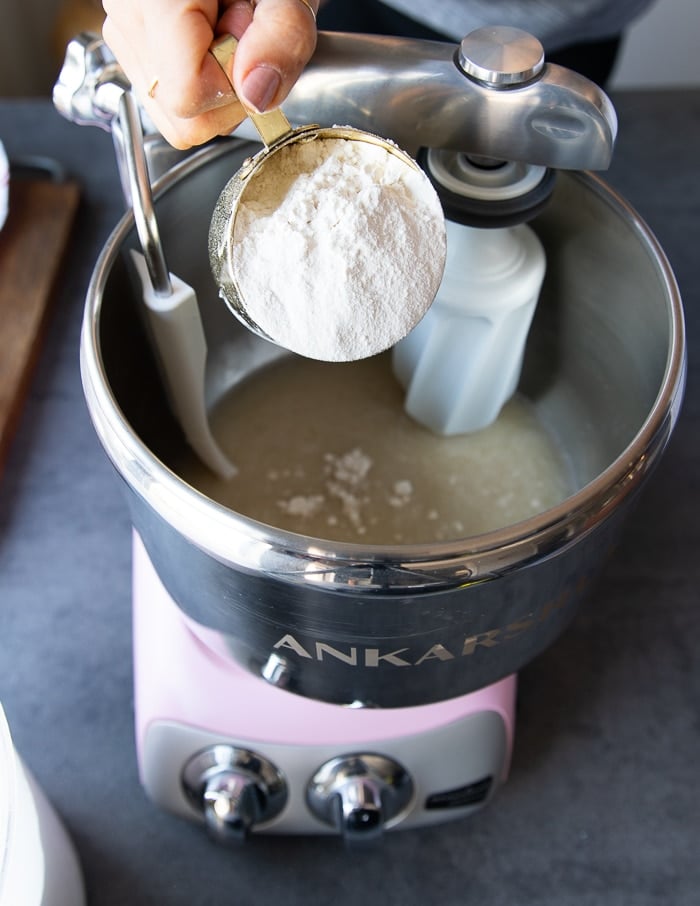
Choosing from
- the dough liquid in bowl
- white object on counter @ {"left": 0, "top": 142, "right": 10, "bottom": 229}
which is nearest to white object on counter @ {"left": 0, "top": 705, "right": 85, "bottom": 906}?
the dough liquid in bowl

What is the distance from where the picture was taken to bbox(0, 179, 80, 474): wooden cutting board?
0.67 m

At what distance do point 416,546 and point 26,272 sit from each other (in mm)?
506

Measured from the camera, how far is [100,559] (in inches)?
24.9

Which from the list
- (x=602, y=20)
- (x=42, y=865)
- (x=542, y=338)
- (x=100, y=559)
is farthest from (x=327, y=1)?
(x=42, y=865)

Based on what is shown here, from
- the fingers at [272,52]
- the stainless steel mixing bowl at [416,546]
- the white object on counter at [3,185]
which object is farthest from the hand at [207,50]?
the white object on counter at [3,185]

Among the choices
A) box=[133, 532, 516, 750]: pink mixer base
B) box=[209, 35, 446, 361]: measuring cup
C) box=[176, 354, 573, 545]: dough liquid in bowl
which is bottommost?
box=[133, 532, 516, 750]: pink mixer base

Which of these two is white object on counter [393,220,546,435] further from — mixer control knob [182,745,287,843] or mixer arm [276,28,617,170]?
mixer control knob [182,745,287,843]

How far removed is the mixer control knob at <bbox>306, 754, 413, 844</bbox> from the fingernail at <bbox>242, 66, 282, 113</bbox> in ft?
1.12

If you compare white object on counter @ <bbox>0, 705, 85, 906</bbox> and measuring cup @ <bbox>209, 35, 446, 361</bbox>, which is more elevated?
measuring cup @ <bbox>209, 35, 446, 361</bbox>

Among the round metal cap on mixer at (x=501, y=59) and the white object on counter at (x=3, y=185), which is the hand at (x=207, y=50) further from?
the white object on counter at (x=3, y=185)

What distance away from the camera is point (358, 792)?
1.61 ft

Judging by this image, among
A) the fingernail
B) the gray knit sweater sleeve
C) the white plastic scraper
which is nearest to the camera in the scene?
the fingernail

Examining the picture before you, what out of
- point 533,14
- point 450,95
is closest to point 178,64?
point 450,95

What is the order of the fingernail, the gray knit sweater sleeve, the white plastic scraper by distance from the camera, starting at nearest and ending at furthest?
the fingernail < the white plastic scraper < the gray knit sweater sleeve
